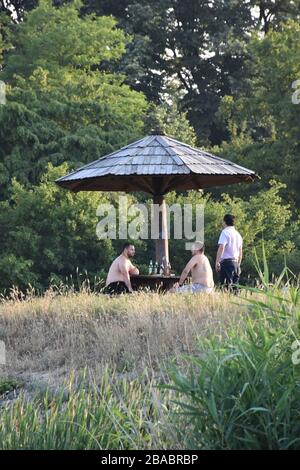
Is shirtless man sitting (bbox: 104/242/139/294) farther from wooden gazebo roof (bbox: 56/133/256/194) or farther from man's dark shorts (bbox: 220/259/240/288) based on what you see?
man's dark shorts (bbox: 220/259/240/288)

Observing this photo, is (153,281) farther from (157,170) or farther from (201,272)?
(157,170)

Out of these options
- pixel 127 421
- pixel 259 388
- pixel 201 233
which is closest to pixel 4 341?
pixel 127 421

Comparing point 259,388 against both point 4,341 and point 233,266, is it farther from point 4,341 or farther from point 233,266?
point 233,266

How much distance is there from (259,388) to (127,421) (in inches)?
44.5

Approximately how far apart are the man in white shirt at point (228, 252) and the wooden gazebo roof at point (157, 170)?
2.36 ft

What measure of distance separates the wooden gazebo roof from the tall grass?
7.38m

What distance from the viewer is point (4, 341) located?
12.0 metres

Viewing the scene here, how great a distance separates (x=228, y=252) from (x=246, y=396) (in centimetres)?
826

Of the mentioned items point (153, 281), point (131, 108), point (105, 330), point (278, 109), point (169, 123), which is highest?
point (131, 108)

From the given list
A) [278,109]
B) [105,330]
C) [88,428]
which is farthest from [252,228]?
[88,428]

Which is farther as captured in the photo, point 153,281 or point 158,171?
point 153,281

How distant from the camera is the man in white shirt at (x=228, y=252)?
14609mm

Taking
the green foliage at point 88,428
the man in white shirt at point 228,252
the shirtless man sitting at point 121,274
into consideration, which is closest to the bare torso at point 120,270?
the shirtless man sitting at point 121,274

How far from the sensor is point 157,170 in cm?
1438
